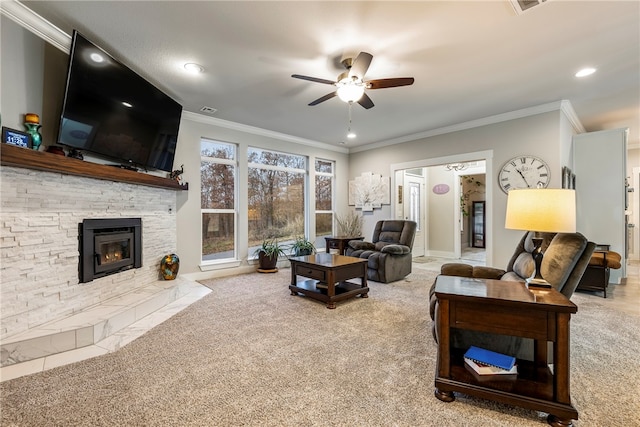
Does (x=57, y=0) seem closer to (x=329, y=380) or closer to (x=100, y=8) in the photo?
(x=100, y=8)

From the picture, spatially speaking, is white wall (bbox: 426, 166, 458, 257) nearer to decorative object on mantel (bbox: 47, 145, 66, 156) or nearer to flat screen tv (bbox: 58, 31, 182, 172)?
flat screen tv (bbox: 58, 31, 182, 172)

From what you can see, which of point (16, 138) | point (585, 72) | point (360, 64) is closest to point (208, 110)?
point (16, 138)

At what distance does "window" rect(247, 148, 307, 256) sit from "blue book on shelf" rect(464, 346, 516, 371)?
424 centimetres

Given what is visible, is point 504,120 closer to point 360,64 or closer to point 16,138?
point 360,64

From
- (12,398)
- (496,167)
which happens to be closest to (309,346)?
(12,398)

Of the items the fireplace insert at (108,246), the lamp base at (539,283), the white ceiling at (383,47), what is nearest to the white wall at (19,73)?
the white ceiling at (383,47)

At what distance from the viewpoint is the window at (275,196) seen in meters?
5.45

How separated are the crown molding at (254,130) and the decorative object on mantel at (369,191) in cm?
91

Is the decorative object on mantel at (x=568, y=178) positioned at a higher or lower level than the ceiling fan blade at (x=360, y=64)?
lower

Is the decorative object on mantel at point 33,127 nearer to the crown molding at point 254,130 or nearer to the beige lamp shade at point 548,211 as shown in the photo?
the crown molding at point 254,130

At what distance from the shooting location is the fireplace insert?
2721mm

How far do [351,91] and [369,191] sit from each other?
395 centimetres

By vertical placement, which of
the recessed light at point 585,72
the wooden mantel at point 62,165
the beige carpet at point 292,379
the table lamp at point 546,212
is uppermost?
the recessed light at point 585,72

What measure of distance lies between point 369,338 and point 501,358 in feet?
3.42
